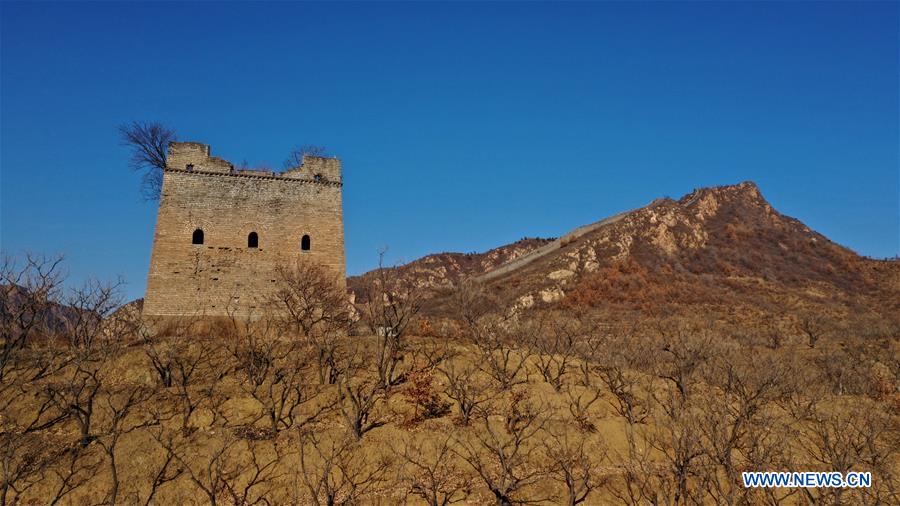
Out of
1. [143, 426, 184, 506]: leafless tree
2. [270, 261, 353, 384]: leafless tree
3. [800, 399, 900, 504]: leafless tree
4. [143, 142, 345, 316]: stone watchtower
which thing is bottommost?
[800, 399, 900, 504]: leafless tree

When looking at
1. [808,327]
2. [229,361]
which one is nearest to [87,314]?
[229,361]

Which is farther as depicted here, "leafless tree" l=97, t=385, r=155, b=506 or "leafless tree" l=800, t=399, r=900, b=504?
"leafless tree" l=97, t=385, r=155, b=506

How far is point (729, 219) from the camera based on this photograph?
218ft

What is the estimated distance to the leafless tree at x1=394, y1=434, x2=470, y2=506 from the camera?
525 inches

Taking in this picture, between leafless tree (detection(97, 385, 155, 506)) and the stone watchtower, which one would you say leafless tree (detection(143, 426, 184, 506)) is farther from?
the stone watchtower

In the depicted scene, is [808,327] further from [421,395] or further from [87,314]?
[87,314]

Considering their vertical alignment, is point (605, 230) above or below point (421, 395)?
above

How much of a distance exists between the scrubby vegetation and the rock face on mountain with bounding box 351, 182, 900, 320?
20.9m

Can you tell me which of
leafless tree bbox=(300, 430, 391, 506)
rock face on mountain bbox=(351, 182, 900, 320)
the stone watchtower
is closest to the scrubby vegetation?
leafless tree bbox=(300, 430, 391, 506)

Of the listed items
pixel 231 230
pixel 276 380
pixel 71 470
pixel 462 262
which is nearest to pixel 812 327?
pixel 276 380

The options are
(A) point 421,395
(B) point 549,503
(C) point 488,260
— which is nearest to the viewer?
(B) point 549,503

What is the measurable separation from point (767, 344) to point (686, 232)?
88.3 feet

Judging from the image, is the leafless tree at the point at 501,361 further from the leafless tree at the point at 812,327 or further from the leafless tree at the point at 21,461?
the leafless tree at the point at 812,327

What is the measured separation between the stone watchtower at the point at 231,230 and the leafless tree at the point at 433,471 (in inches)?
451
